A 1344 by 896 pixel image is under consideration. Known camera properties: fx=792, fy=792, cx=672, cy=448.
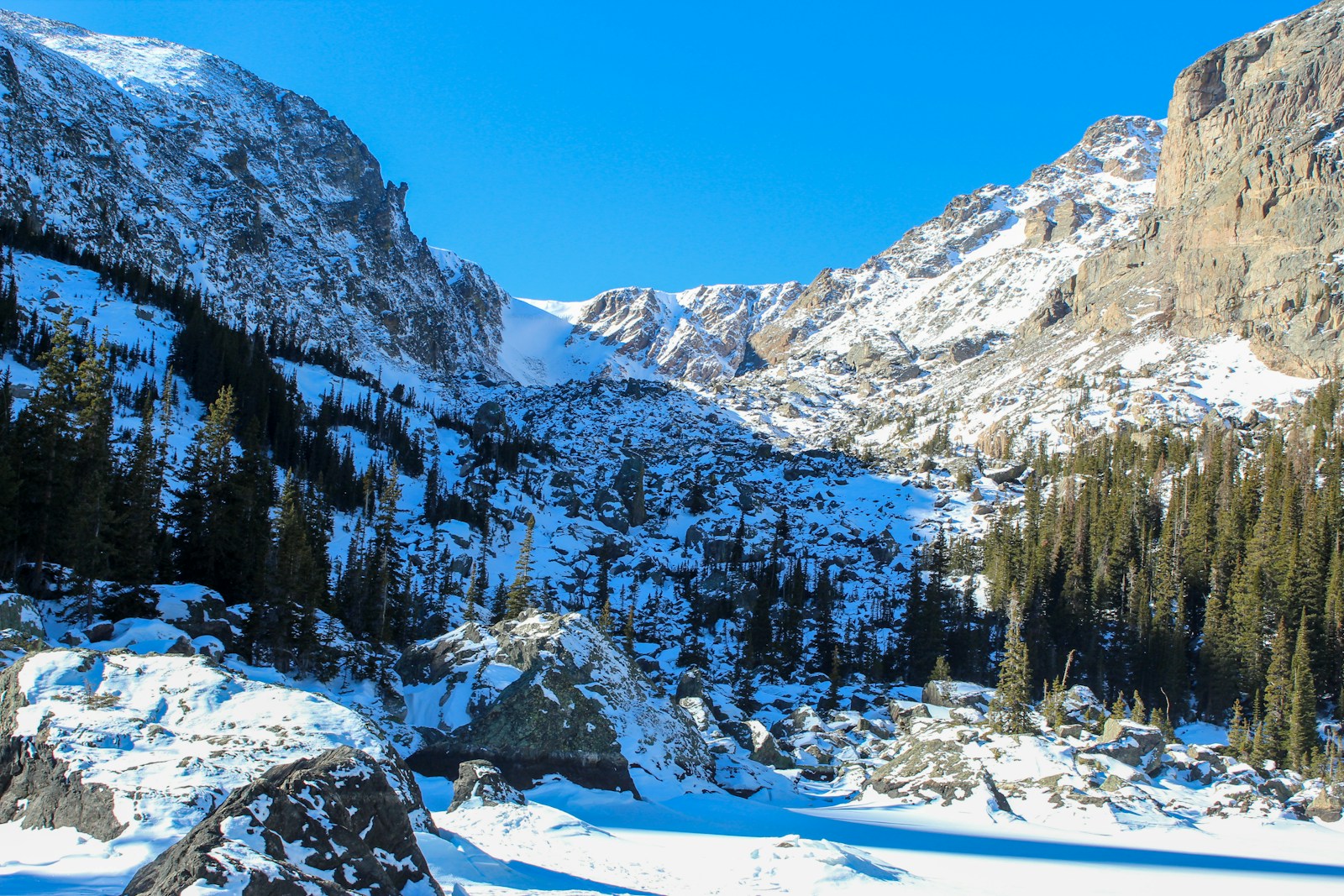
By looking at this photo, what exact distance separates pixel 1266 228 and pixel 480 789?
18342 cm

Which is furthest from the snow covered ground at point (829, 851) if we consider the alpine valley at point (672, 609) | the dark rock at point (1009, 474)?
the dark rock at point (1009, 474)

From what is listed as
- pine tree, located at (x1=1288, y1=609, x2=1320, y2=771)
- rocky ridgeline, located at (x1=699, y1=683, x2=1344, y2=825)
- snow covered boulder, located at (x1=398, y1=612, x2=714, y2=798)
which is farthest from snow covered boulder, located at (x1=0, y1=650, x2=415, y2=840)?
pine tree, located at (x1=1288, y1=609, x2=1320, y2=771)

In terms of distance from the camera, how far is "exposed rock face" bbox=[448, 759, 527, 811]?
58.0 feet

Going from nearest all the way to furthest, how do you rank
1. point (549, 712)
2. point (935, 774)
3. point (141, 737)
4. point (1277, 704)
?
1. point (141, 737)
2. point (549, 712)
3. point (935, 774)
4. point (1277, 704)

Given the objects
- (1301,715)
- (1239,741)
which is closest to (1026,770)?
(1239,741)

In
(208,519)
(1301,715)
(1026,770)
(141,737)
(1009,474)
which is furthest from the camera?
(1009,474)

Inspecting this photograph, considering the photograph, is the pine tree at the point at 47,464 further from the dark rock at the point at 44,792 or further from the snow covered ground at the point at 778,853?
the dark rock at the point at 44,792

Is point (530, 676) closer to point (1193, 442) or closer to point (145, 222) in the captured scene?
point (1193, 442)

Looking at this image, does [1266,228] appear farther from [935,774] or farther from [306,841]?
[306,841]

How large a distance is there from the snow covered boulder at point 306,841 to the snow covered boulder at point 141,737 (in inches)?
80.6

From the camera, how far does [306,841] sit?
342 inches

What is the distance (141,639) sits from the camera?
979 inches

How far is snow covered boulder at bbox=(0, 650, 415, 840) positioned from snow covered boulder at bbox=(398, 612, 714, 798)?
10800mm

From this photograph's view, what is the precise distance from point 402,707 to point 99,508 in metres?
15.6
